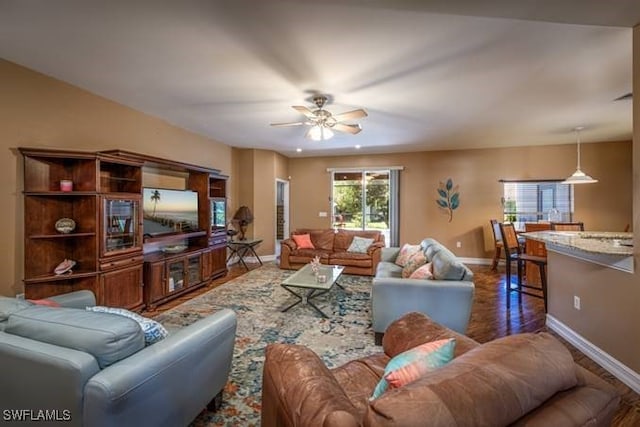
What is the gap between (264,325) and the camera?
10.7ft

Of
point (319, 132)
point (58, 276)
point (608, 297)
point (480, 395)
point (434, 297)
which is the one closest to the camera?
point (480, 395)

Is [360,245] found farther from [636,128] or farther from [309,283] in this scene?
[636,128]

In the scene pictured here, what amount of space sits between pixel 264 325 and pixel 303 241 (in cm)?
297

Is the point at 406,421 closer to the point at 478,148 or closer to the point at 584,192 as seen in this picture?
the point at 478,148

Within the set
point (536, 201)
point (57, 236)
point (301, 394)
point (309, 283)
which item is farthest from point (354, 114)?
point (536, 201)

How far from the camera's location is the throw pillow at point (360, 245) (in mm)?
5711

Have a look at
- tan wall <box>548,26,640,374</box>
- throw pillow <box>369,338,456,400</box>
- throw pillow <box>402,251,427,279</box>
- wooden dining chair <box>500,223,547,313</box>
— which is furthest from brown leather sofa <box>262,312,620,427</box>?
wooden dining chair <box>500,223,547,313</box>

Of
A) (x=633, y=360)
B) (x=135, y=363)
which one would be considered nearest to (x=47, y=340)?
(x=135, y=363)

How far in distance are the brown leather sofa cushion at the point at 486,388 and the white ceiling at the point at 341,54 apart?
192cm

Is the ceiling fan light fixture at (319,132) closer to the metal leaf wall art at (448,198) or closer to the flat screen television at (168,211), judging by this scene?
the flat screen television at (168,211)

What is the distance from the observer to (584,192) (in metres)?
6.24

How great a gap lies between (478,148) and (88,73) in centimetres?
698

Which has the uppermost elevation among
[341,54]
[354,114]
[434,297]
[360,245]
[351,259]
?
[341,54]

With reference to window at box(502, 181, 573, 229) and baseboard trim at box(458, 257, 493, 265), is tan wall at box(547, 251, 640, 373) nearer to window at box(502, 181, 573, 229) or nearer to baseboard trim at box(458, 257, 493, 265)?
baseboard trim at box(458, 257, 493, 265)
